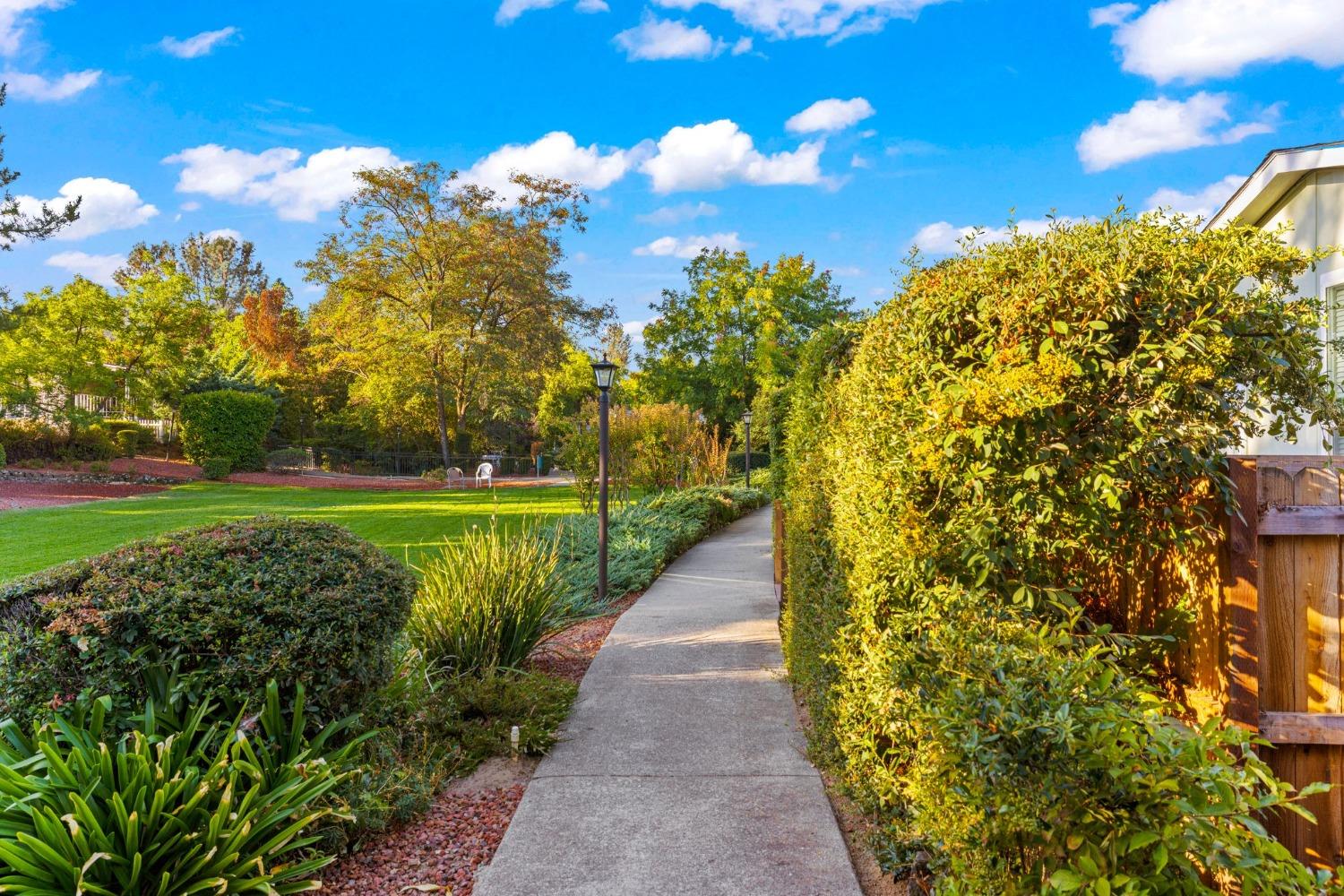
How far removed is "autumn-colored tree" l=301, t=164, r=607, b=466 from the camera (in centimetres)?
2670

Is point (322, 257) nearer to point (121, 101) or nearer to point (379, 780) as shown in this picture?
point (121, 101)

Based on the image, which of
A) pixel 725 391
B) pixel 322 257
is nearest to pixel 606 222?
pixel 725 391

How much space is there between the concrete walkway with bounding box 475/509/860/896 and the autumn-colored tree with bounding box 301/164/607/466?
22.1 meters

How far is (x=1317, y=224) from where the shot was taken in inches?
257

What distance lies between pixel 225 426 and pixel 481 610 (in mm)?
26152

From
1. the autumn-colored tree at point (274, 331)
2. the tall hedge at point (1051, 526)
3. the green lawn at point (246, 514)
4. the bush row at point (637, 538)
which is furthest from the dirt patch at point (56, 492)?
the tall hedge at point (1051, 526)

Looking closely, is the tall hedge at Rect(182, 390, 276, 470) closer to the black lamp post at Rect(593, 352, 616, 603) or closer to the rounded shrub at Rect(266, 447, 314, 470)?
the rounded shrub at Rect(266, 447, 314, 470)

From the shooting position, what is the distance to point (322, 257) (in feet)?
90.9

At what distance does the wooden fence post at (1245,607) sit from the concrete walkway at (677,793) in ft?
4.44

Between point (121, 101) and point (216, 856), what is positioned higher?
point (121, 101)

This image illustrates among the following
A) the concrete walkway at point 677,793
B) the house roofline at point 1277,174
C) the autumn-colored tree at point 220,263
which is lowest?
the concrete walkway at point 677,793

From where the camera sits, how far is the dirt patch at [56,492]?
17814 millimetres

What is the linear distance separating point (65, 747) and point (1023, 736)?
3.48 meters

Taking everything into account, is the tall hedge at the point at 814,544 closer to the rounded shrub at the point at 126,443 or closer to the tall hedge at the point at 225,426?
the tall hedge at the point at 225,426
